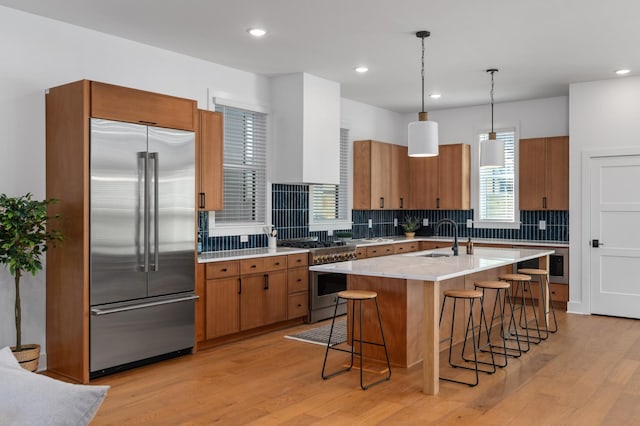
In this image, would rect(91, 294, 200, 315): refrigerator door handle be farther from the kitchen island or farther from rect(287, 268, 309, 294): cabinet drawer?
rect(287, 268, 309, 294): cabinet drawer

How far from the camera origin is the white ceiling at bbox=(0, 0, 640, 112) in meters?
4.29

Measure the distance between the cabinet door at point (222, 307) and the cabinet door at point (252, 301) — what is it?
7cm

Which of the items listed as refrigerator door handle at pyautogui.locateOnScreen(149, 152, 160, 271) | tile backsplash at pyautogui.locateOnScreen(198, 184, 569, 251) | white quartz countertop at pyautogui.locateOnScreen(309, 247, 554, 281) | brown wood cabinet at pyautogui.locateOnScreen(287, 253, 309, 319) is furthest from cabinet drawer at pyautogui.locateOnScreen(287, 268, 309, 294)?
refrigerator door handle at pyautogui.locateOnScreen(149, 152, 160, 271)

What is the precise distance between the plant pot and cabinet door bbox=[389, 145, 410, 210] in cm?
553

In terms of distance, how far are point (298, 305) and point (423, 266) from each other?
7.13 feet

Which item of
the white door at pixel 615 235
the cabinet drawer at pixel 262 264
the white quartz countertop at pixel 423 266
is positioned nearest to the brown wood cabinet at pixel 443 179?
the white door at pixel 615 235

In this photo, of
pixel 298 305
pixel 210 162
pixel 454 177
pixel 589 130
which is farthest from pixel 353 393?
pixel 454 177

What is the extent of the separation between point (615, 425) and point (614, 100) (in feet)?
15.3

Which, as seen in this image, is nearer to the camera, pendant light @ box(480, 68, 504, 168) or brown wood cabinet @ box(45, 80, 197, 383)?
brown wood cabinet @ box(45, 80, 197, 383)

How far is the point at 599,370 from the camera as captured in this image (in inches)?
177

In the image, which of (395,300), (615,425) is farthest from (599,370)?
(395,300)

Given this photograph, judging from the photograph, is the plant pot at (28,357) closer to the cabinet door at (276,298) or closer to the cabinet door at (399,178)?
the cabinet door at (276,298)

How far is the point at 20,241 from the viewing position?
3871 millimetres

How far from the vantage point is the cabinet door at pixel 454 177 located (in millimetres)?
8328
